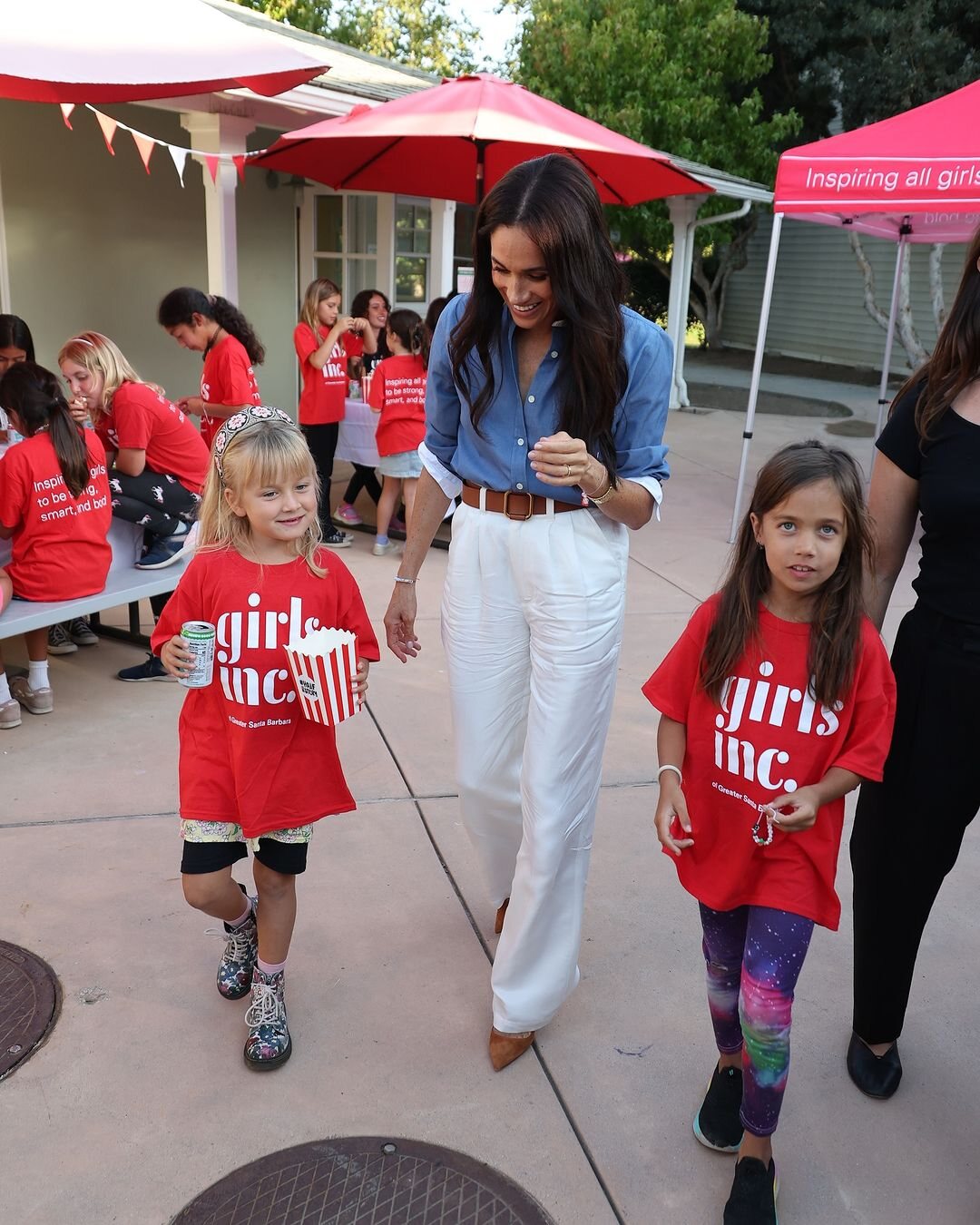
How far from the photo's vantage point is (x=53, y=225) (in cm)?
845

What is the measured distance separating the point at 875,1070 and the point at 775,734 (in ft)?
3.39

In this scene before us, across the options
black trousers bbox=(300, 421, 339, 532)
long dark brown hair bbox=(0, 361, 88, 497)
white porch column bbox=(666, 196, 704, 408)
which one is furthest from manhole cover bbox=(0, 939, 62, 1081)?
white porch column bbox=(666, 196, 704, 408)

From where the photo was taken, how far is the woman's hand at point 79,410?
14.8 ft

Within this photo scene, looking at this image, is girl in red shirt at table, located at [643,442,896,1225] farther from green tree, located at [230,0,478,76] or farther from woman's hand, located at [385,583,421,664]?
green tree, located at [230,0,478,76]

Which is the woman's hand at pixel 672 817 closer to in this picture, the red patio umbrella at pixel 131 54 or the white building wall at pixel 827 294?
the red patio umbrella at pixel 131 54

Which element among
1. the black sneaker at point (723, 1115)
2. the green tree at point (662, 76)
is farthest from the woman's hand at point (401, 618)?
the green tree at point (662, 76)

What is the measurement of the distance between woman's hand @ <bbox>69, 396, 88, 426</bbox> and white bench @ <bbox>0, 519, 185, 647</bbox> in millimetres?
556

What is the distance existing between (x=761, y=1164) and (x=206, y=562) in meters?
1.69

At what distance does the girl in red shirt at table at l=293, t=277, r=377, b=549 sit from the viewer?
23.5ft

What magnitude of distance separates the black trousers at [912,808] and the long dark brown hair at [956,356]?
16.5 inches

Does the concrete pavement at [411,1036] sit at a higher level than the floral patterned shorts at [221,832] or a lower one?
lower

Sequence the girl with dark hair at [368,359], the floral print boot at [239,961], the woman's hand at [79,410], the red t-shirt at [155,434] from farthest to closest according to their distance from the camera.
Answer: the girl with dark hair at [368,359] → the red t-shirt at [155,434] → the woman's hand at [79,410] → the floral print boot at [239,961]

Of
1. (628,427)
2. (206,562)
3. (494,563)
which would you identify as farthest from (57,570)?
(628,427)

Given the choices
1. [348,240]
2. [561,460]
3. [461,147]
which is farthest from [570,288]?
[348,240]
